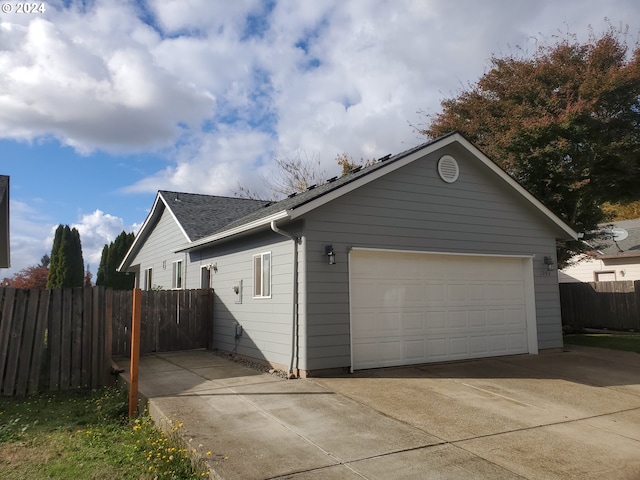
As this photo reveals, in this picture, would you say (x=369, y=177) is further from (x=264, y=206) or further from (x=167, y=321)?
(x=264, y=206)

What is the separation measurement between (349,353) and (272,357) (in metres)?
1.56

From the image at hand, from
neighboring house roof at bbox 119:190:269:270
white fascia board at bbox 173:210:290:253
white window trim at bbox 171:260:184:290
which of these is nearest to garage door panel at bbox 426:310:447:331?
white fascia board at bbox 173:210:290:253

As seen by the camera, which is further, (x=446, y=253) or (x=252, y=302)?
(x=252, y=302)

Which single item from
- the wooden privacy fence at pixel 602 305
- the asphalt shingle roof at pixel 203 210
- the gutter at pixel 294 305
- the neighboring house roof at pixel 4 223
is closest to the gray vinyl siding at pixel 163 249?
the asphalt shingle roof at pixel 203 210

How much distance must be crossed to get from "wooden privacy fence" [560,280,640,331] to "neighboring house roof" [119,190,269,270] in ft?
42.0

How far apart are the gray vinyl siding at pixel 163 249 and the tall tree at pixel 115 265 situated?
8376 millimetres

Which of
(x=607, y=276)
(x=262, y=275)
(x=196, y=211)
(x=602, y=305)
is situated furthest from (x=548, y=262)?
(x=607, y=276)

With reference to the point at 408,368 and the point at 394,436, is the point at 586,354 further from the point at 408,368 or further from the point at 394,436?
the point at 394,436

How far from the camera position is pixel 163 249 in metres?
17.0

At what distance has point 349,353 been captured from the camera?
327 inches

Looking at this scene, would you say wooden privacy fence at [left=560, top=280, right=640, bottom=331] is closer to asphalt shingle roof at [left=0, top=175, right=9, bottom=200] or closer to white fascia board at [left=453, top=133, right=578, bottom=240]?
white fascia board at [left=453, top=133, right=578, bottom=240]

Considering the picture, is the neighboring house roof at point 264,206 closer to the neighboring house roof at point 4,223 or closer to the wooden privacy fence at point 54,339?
the wooden privacy fence at point 54,339

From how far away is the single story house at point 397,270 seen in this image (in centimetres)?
827

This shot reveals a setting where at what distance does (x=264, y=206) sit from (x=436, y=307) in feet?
28.1
